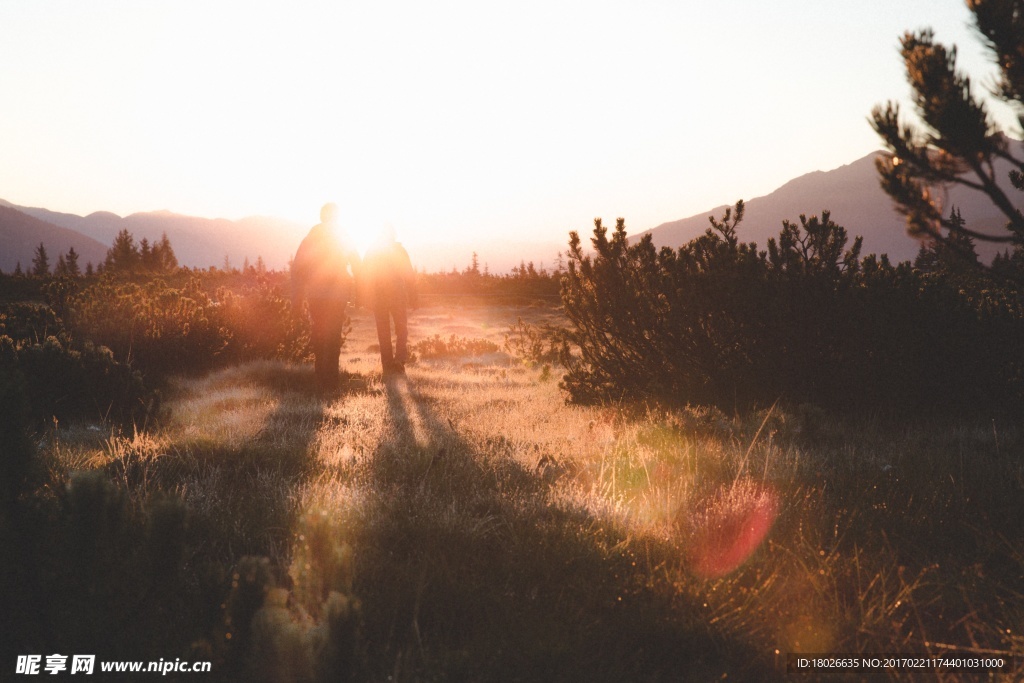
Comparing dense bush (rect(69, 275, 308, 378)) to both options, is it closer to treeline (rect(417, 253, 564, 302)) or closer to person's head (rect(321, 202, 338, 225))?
person's head (rect(321, 202, 338, 225))

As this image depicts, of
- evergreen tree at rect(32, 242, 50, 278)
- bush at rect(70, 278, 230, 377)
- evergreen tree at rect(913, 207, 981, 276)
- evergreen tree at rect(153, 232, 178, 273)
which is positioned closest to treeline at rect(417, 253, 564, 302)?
evergreen tree at rect(913, 207, 981, 276)

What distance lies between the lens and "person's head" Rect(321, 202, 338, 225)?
27.0 ft

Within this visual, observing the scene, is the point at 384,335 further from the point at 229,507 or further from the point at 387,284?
the point at 229,507

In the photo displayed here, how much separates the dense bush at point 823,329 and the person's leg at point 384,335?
198 inches

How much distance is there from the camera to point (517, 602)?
2545 mm

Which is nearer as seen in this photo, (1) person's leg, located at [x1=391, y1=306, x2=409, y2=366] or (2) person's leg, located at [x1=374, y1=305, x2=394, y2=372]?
(2) person's leg, located at [x1=374, y1=305, x2=394, y2=372]

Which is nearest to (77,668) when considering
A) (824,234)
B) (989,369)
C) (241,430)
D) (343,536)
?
(343,536)

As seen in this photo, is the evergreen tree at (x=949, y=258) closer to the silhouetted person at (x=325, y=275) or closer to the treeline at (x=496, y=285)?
the silhouetted person at (x=325, y=275)

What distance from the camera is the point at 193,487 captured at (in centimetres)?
360

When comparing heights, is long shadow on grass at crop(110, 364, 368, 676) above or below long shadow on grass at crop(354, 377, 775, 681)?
above

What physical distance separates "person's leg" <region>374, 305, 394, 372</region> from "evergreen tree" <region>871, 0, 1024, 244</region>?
25.2 feet

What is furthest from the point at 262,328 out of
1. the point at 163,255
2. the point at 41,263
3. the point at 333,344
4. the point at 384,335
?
the point at 163,255

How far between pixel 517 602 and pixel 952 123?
16.2 feet

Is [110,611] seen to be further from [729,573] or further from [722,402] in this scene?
[722,402]
